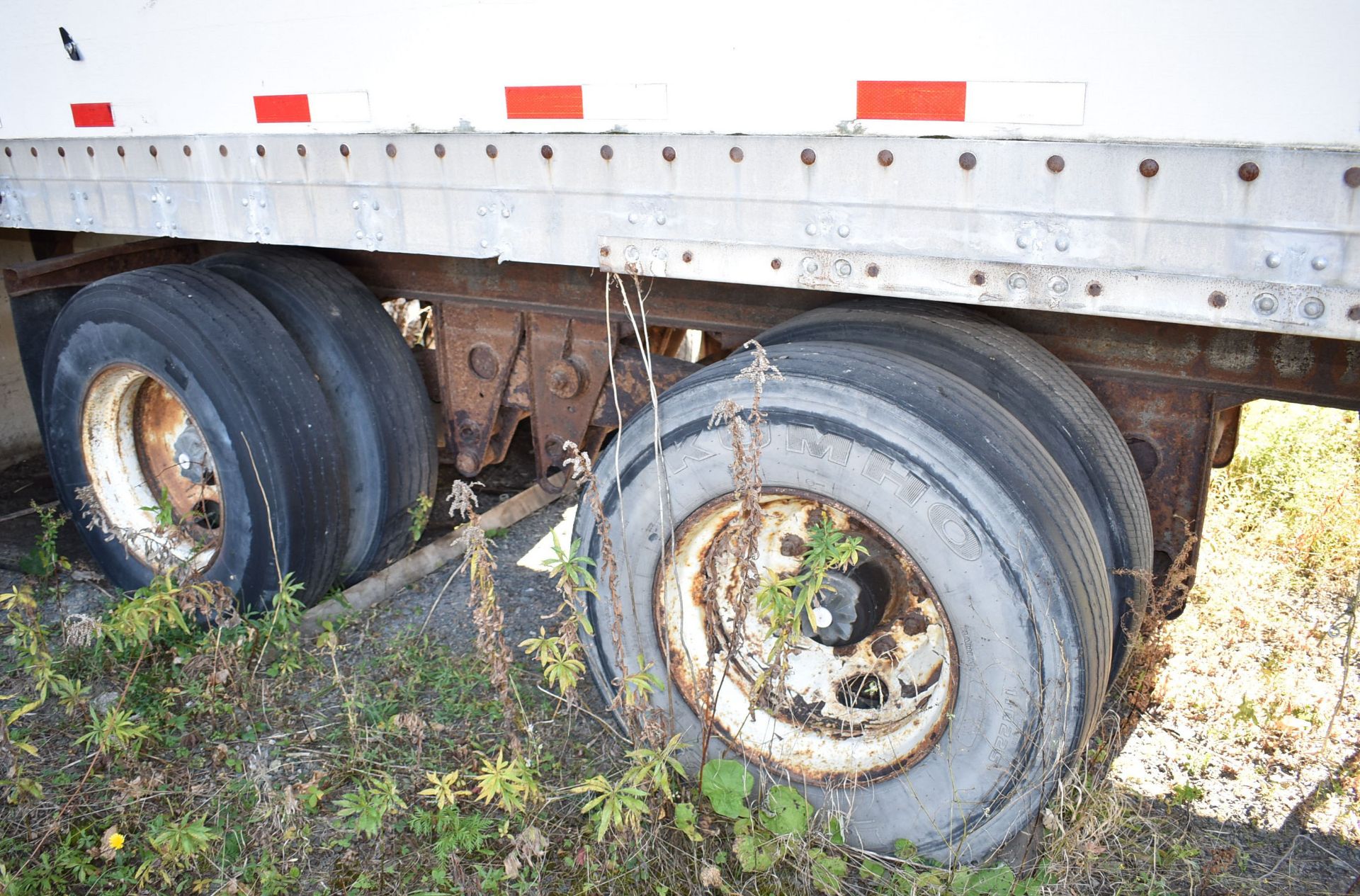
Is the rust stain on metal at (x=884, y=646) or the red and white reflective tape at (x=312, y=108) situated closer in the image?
the rust stain on metal at (x=884, y=646)

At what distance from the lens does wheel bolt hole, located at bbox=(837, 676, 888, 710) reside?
2615 millimetres

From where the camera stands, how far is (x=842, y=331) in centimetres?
253

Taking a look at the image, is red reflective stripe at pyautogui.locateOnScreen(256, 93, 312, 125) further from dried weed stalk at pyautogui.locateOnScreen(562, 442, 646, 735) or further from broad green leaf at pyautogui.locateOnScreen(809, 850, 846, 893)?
broad green leaf at pyautogui.locateOnScreen(809, 850, 846, 893)

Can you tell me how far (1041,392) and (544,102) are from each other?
1332 mm

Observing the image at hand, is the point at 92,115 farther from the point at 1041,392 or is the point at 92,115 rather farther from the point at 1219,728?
the point at 1219,728

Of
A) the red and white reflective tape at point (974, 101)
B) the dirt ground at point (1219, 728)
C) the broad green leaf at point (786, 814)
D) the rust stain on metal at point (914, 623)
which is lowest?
the dirt ground at point (1219, 728)

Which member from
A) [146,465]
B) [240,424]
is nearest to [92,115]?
[240,424]

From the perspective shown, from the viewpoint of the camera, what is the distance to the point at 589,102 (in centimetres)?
234

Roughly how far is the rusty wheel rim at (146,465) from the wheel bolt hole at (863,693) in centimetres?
212

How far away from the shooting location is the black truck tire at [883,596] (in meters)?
2.13

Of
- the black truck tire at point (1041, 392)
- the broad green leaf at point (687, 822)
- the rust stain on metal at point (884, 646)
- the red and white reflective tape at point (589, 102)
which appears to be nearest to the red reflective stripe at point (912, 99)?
the red and white reflective tape at point (589, 102)

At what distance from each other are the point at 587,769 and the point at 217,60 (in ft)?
7.21

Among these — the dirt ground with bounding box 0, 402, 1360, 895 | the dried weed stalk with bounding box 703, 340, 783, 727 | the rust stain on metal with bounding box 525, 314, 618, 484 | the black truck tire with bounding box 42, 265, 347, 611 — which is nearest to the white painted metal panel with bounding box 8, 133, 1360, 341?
the dried weed stalk with bounding box 703, 340, 783, 727

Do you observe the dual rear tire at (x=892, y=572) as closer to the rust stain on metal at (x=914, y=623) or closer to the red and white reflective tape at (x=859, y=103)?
the rust stain on metal at (x=914, y=623)
